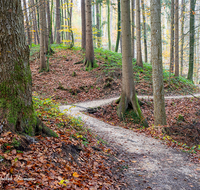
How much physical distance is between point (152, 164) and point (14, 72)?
434 cm

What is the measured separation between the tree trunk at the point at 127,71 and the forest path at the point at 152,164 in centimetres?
227

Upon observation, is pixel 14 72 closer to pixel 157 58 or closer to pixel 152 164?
pixel 152 164

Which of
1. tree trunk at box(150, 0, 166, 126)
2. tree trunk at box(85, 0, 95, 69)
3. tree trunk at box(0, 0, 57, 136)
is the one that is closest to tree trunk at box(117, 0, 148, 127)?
tree trunk at box(150, 0, 166, 126)

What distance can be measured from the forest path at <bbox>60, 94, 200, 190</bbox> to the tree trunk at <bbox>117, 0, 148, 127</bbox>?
89.5 inches

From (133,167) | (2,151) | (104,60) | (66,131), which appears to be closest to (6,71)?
(2,151)

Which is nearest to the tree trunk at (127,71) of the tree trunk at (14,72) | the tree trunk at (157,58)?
the tree trunk at (157,58)

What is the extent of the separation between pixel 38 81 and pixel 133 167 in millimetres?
11140

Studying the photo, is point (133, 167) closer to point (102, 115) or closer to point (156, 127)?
point (156, 127)

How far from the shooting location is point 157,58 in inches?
Result: 280

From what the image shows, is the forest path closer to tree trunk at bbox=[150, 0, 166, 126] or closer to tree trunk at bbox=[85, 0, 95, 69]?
tree trunk at bbox=[150, 0, 166, 126]

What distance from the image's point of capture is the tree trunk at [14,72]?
2.98 meters

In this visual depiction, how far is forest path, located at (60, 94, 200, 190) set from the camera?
3.80 metres

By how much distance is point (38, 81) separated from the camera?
43.7 feet

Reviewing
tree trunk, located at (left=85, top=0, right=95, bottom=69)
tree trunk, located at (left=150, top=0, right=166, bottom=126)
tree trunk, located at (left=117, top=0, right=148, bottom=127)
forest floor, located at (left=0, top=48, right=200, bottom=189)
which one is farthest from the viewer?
tree trunk, located at (left=85, top=0, right=95, bottom=69)
